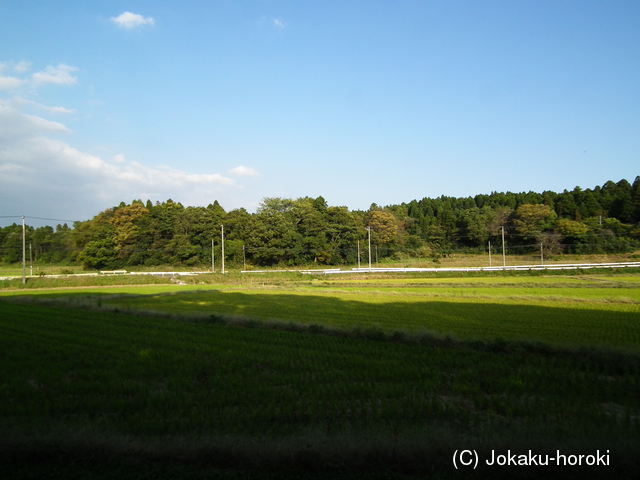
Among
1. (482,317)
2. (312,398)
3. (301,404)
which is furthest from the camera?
(482,317)

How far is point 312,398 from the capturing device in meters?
7.32

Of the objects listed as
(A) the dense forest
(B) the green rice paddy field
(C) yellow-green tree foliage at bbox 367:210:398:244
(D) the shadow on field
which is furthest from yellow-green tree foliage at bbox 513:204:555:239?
(B) the green rice paddy field

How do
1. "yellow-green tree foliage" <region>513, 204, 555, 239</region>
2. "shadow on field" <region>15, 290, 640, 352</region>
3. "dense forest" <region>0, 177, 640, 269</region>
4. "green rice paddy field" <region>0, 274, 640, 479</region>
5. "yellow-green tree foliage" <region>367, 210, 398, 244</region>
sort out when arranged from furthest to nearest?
"yellow-green tree foliage" <region>367, 210, 398, 244</region>
"yellow-green tree foliage" <region>513, 204, 555, 239</region>
"dense forest" <region>0, 177, 640, 269</region>
"shadow on field" <region>15, 290, 640, 352</region>
"green rice paddy field" <region>0, 274, 640, 479</region>

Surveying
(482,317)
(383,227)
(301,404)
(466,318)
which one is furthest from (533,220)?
(301,404)

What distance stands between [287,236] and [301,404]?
5946cm

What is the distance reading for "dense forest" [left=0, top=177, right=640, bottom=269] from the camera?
220ft

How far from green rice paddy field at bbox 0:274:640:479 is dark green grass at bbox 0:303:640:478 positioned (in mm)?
34

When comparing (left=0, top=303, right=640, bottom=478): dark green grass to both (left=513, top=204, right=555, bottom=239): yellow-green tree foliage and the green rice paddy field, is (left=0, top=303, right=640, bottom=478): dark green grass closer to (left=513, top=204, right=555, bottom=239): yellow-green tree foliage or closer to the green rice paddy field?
the green rice paddy field

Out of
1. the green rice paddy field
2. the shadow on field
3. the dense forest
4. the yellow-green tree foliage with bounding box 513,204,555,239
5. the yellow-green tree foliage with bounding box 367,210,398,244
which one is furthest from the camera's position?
the yellow-green tree foliage with bounding box 367,210,398,244

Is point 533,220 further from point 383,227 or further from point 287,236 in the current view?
point 287,236

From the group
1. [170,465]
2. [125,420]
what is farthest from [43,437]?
[170,465]

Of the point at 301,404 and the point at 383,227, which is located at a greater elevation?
the point at 383,227

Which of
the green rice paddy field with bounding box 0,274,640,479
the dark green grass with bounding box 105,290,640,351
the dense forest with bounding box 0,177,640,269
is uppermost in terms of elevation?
the dense forest with bounding box 0,177,640,269

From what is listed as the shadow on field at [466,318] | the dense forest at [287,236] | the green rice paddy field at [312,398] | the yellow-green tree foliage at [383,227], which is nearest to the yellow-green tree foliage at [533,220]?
the dense forest at [287,236]
